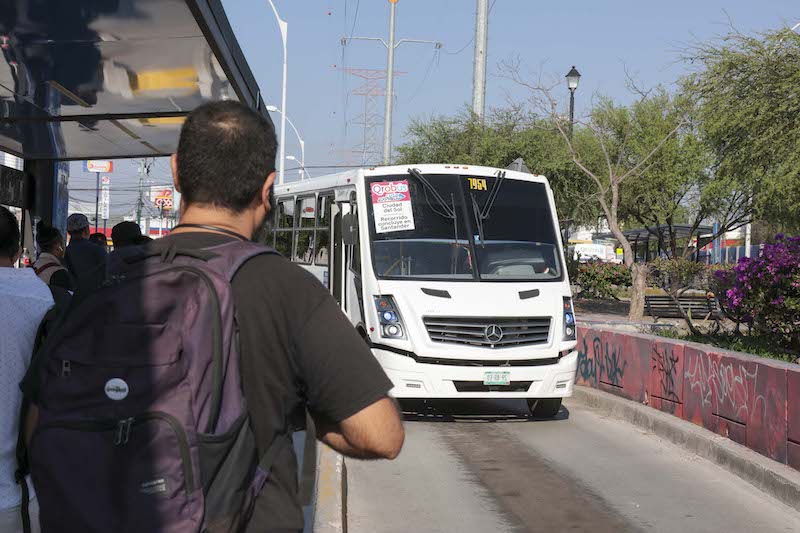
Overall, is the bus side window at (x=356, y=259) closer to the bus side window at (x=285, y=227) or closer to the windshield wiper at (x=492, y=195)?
the windshield wiper at (x=492, y=195)

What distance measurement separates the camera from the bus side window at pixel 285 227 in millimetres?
17439

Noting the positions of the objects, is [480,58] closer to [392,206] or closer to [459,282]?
[392,206]

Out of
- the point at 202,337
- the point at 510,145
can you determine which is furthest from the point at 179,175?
the point at 510,145

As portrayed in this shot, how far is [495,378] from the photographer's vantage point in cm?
1080

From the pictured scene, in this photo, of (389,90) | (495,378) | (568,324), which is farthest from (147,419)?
(389,90)

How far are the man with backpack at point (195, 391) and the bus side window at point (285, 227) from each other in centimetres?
1522

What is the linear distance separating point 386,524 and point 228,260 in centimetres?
495

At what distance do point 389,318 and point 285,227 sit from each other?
725 cm

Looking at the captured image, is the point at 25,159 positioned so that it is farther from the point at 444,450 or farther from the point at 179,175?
the point at 179,175

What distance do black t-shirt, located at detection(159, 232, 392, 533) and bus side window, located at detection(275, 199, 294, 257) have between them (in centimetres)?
1522

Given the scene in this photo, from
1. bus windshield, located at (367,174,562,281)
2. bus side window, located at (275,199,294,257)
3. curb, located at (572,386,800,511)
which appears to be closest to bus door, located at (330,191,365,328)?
bus windshield, located at (367,174,562,281)

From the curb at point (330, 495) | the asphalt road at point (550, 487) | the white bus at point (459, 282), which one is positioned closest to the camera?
the curb at point (330, 495)

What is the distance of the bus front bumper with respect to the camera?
10703 millimetres

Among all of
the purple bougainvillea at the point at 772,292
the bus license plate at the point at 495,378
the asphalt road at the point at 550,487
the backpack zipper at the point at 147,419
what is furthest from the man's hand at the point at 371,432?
the purple bougainvillea at the point at 772,292
